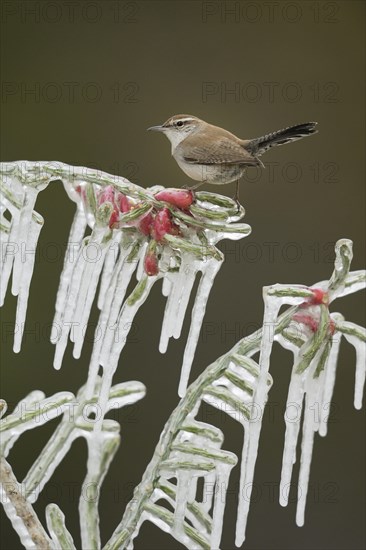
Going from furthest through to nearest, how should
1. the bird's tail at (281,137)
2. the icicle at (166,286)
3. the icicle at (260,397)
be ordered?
the bird's tail at (281,137), the icicle at (166,286), the icicle at (260,397)

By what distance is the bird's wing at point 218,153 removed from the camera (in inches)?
34.9

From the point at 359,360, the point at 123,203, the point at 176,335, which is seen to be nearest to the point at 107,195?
the point at 123,203

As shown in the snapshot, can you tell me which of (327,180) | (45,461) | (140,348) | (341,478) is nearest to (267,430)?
(341,478)

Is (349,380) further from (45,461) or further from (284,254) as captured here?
(45,461)

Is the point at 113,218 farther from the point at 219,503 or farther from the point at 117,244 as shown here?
the point at 219,503

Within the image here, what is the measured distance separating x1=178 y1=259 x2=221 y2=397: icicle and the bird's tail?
226 millimetres

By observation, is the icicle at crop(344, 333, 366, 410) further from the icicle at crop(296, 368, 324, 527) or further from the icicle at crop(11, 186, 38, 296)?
the icicle at crop(11, 186, 38, 296)

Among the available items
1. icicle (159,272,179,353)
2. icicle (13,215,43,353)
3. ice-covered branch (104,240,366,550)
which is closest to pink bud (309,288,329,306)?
ice-covered branch (104,240,366,550)

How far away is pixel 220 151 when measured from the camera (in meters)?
0.91

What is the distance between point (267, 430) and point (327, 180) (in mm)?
634

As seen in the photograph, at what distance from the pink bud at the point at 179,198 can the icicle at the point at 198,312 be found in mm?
47

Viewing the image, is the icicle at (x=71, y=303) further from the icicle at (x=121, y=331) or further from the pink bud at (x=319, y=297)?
the pink bud at (x=319, y=297)

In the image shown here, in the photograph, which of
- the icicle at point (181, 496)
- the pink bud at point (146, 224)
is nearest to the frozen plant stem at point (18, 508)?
the icicle at point (181, 496)

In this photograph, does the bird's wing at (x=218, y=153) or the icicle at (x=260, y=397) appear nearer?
the icicle at (x=260, y=397)
